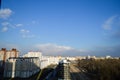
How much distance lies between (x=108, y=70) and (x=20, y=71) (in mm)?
24994

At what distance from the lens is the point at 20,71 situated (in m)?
44.7

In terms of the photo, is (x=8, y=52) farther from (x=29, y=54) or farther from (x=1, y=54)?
(x=29, y=54)

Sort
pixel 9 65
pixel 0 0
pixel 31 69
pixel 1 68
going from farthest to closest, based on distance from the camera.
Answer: pixel 1 68, pixel 31 69, pixel 9 65, pixel 0 0

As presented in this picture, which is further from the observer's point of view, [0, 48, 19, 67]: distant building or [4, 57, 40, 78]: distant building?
[0, 48, 19, 67]: distant building

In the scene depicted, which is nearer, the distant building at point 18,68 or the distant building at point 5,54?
the distant building at point 18,68

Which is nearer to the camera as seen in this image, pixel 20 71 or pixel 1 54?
pixel 20 71

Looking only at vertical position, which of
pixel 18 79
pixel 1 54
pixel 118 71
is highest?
pixel 1 54

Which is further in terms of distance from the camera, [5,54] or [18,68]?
[5,54]

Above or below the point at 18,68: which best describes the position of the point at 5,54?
above

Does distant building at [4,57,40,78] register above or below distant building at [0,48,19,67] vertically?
below

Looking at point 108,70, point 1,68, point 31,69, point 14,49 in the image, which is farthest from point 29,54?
point 108,70

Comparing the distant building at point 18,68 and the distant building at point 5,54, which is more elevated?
the distant building at point 5,54

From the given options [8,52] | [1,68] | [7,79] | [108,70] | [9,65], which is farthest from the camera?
[8,52]

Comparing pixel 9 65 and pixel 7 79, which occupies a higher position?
pixel 9 65
